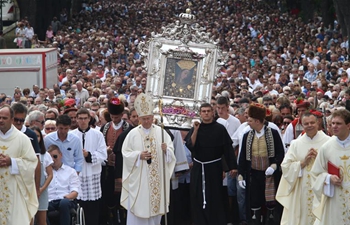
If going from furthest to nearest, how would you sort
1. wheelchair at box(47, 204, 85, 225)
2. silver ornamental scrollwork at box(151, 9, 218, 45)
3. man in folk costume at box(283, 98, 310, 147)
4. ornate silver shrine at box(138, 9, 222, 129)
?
silver ornamental scrollwork at box(151, 9, 218, 45) → ornate silver shrine at box(138, 9, 222, 129) → man in folk costume at box(283, 98, 310, 147) → wheelchair at box(47, 204, 85, 225)

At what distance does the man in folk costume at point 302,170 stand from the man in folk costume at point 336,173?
128 cm

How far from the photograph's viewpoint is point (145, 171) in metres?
14.8

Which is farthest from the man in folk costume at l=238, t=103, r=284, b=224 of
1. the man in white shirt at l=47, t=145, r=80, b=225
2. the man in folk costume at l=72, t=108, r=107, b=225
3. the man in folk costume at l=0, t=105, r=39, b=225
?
the man in folk costume at l=0, t=105, r=39, b=225

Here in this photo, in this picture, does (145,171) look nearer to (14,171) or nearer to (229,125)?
(229,125)

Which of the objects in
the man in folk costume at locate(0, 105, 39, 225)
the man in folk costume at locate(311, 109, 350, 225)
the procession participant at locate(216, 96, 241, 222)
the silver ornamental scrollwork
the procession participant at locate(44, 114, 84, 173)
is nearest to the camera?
the man in folk costume at locate(311, 109, 350, 225)

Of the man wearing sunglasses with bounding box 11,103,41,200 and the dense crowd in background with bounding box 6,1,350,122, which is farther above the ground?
the man wearing sunglasses with bounding box 11,103,41,200

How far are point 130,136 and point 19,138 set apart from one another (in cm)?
286

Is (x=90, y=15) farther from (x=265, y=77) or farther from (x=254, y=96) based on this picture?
(x=254, y=96)

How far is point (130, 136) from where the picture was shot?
48.7ft

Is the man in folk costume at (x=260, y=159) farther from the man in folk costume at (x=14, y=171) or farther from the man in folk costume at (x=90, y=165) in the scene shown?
the man in folk costume at (x=14, y=171)

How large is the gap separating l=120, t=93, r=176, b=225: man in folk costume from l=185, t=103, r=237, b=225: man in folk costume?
0.54m

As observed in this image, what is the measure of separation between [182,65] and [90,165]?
112 inches

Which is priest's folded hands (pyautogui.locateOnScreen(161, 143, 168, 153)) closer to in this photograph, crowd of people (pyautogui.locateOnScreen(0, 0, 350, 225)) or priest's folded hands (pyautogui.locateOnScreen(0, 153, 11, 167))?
crowd of people (pyautogui.locateOnScreen(0, 0, 350, 225))

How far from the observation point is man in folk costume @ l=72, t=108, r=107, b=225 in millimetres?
14820
